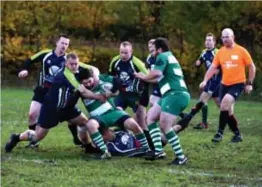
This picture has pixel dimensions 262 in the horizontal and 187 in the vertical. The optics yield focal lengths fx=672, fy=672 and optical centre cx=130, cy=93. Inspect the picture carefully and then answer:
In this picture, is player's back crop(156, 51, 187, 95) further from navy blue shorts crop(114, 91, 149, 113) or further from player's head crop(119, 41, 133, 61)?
navy blue shorts crop(114, 91, 149, 113)

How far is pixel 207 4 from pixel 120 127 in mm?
23397

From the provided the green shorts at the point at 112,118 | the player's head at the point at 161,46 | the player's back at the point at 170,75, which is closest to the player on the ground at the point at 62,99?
the green shorts at the point at 112,118

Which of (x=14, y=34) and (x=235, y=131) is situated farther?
(x=14, y=34)

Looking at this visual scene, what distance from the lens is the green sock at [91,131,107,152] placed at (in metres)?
9.99

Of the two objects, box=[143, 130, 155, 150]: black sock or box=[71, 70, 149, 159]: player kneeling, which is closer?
box=[71, 70, 149, 159]: player kneeling

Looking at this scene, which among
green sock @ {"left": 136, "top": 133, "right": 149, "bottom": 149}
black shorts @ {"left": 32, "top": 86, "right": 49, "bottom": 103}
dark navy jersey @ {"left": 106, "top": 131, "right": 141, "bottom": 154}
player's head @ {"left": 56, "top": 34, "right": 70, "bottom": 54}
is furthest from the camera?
black shorts @ {"left": 32, "top": 86, "right": 49, "bottom": 103}

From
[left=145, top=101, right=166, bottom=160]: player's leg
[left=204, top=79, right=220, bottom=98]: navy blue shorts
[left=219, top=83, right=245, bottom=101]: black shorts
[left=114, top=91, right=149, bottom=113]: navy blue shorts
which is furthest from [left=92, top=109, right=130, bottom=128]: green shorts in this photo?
[left=204, top=79, right=220, bottom=98]: navy blue shorts

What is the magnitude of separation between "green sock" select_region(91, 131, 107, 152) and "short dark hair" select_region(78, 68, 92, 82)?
2.76ft

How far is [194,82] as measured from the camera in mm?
34406

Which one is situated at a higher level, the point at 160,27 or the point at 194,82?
the point at 160,27

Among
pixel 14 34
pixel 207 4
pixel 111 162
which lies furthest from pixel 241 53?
pixel 14 34

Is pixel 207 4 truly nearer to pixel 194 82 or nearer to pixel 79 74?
pixel 194 82

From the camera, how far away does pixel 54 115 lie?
10.2 metres

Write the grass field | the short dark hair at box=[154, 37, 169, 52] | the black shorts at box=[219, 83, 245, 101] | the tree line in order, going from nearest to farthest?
the grass field, the short dark hair at box=[154, 37, 169, 52], the black shorts at box=[219, 83, 245, 101], the tree line
